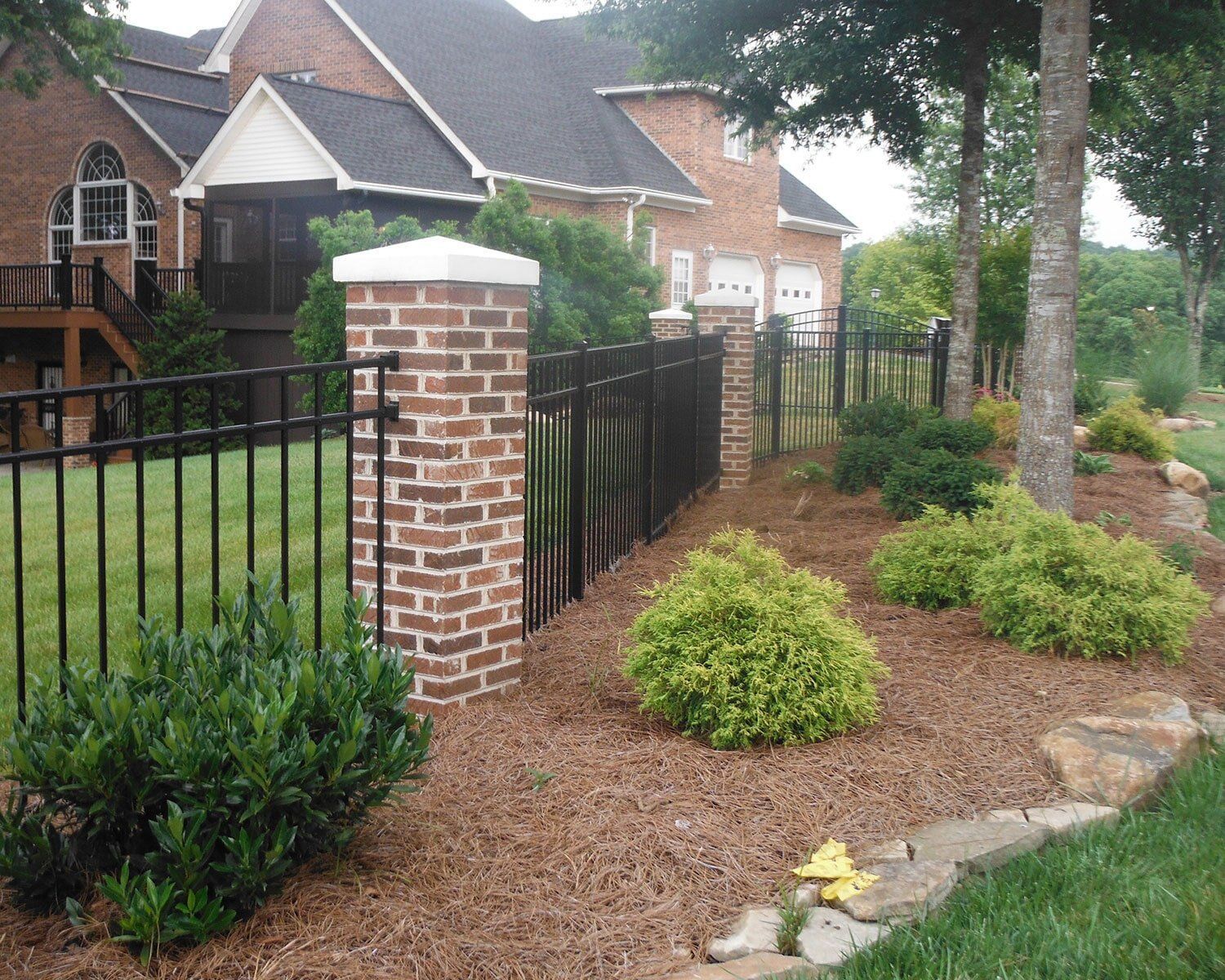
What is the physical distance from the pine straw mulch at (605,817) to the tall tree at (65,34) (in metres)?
18.7

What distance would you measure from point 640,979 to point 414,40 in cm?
2305

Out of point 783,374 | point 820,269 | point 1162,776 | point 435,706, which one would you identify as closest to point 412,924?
point 435,706

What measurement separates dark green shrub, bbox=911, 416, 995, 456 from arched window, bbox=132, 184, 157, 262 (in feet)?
62.3

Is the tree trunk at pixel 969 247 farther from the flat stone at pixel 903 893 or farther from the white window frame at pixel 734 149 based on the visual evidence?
the white window frame at pixel 734 149

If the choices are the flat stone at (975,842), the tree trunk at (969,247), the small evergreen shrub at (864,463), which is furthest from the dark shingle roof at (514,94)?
the flat stone at (975,842)

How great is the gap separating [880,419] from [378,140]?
1169cm

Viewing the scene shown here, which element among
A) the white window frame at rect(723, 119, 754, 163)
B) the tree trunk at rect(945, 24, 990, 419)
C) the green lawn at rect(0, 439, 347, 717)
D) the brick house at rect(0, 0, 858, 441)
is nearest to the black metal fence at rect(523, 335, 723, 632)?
the green lawn at rect(0, 439, 347, 717)

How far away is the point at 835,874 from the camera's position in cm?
329

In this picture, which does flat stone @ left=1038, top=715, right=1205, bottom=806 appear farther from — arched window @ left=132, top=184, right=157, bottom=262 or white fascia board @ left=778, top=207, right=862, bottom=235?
white fascia board @ left=778, top=207, right=862, bottom=235

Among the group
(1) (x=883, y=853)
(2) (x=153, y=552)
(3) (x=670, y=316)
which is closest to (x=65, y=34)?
(3) (x=670, y=316)

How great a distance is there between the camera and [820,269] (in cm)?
3147

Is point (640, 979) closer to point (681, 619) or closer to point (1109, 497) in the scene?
point (681, 619)

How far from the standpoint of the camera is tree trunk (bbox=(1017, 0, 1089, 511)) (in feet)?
25.6

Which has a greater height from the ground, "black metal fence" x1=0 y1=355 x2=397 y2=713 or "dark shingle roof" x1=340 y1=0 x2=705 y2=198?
"dark shingle roof" x1=340 y1=0 x2=705 y2=198
